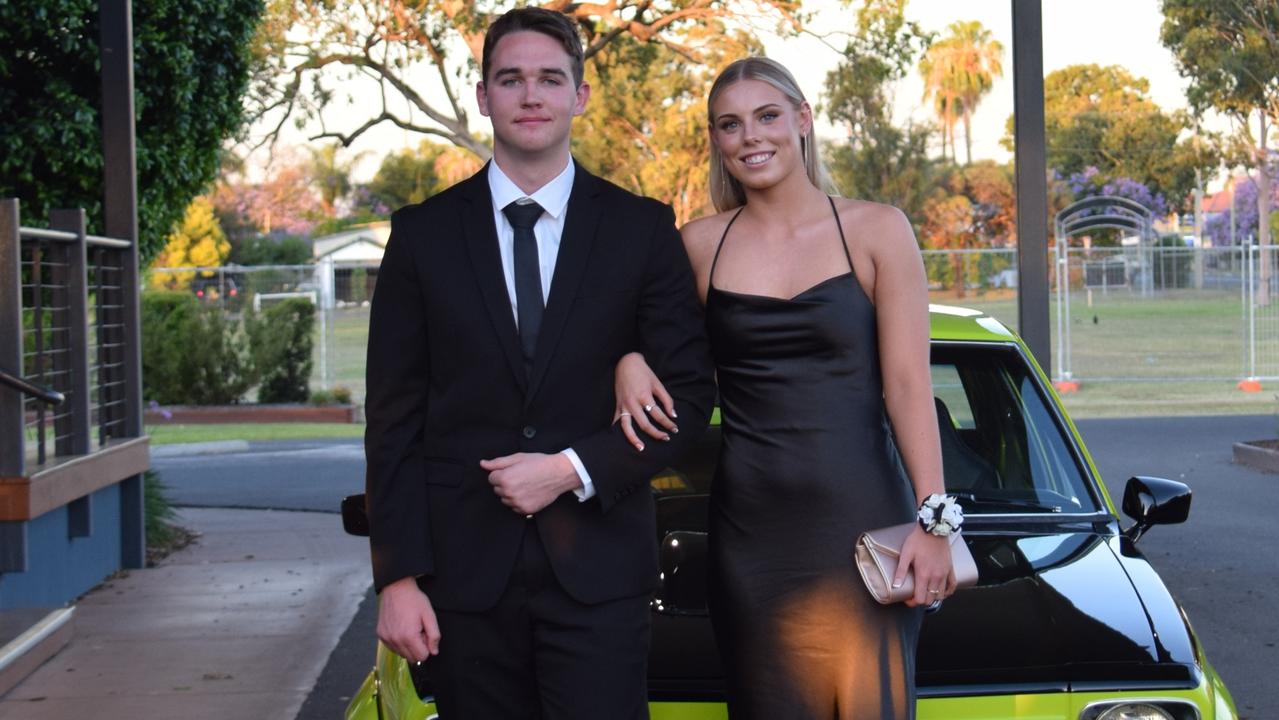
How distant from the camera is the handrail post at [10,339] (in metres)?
7.04

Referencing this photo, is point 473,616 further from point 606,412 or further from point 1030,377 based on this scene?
point 1030,377

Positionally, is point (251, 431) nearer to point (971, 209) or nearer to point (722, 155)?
point (722, 155)

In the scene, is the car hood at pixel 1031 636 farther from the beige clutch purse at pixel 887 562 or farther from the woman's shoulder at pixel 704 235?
the woman's shoulder at pixel 704 235

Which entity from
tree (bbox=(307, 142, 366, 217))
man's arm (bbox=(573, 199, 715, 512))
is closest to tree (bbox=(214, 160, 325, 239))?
tree (bbox=(307, 142, 366, 217))

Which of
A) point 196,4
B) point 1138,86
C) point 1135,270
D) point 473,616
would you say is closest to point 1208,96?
point 1135,270

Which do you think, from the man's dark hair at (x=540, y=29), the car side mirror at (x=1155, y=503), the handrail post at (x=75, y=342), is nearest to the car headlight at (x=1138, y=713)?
the car side mirror at (x=1155, y=503)

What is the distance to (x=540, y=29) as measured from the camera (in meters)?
2.88

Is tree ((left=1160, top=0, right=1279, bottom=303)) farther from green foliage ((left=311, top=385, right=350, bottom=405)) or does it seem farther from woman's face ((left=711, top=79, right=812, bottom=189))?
woman's face ((left=711, top=79, right=812, bottom=189))

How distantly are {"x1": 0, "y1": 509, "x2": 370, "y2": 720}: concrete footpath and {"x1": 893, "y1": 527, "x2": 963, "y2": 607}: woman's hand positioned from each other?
3.76 m

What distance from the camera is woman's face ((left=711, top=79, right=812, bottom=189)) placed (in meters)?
3.00

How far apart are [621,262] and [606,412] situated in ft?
0.89

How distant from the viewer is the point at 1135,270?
37.5 meters

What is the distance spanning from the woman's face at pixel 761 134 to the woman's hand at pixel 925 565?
0.73 metres

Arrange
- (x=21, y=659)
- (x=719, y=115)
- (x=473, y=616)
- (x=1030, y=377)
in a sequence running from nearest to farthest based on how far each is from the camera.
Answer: (x=473, y=616)
(x=719, y=115)
(x=1030, y=377)
(x=21, y=659)
